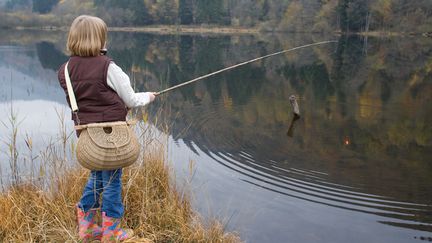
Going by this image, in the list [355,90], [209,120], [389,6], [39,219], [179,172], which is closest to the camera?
[39,219]

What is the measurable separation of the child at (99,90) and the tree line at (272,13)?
62603 millimetres

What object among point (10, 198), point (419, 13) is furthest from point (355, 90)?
point (419, 13)

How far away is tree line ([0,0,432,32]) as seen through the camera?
62.3m

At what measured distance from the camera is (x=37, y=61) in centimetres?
2712

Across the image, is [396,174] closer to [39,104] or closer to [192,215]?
[192,215]

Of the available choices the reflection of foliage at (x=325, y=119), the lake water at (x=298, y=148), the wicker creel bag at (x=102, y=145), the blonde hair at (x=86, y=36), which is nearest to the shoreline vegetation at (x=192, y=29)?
the reflection of foliage at (x=325, y=119)

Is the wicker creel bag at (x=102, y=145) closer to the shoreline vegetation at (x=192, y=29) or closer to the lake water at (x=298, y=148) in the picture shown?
the lake water at (x=298, y=148)

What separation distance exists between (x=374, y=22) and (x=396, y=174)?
6346 cm

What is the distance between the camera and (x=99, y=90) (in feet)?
11.2

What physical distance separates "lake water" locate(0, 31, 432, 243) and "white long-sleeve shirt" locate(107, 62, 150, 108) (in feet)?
7.15

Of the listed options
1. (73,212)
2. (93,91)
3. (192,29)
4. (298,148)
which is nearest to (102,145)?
(93,91)

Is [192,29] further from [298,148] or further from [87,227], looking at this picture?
[87,227]

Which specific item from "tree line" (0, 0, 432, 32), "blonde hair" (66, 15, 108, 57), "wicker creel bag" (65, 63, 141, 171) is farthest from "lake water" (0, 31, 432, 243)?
"tree line" (0, 0, 432, 32)

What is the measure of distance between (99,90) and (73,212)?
1588 millimetres
